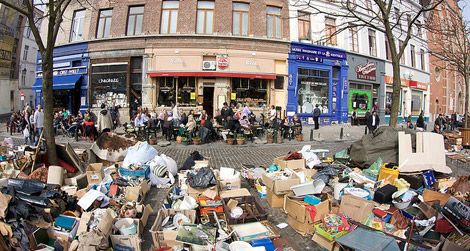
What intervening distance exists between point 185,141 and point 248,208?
9057 millimetres

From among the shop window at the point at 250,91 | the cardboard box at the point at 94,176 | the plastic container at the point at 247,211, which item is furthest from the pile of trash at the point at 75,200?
the shop window at the point at 250,91

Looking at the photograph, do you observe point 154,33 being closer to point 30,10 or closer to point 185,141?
point 185,141

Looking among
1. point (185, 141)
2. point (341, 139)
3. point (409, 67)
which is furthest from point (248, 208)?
point (409, 67)

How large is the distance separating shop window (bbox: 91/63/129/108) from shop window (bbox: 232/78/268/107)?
7205 millimetres

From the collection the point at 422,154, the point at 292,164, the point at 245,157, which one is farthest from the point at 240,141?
the point at 422,154

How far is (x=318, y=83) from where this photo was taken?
22406 mm

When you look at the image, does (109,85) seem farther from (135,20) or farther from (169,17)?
(169,17)

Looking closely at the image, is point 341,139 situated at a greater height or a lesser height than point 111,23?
lesser

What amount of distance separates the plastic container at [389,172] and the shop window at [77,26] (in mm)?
22030

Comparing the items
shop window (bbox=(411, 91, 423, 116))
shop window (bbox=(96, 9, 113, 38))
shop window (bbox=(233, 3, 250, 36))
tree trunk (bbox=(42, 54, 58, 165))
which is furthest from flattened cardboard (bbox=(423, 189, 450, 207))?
shop window (bbox=(411, 91, 423, 116))

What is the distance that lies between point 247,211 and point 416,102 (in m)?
33.6

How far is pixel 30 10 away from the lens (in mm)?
6781

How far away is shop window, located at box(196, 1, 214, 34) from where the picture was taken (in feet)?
64.6

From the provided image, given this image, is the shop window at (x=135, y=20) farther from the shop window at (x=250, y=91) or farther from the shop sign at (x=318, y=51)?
the shop sign at (x=318, y=51)
